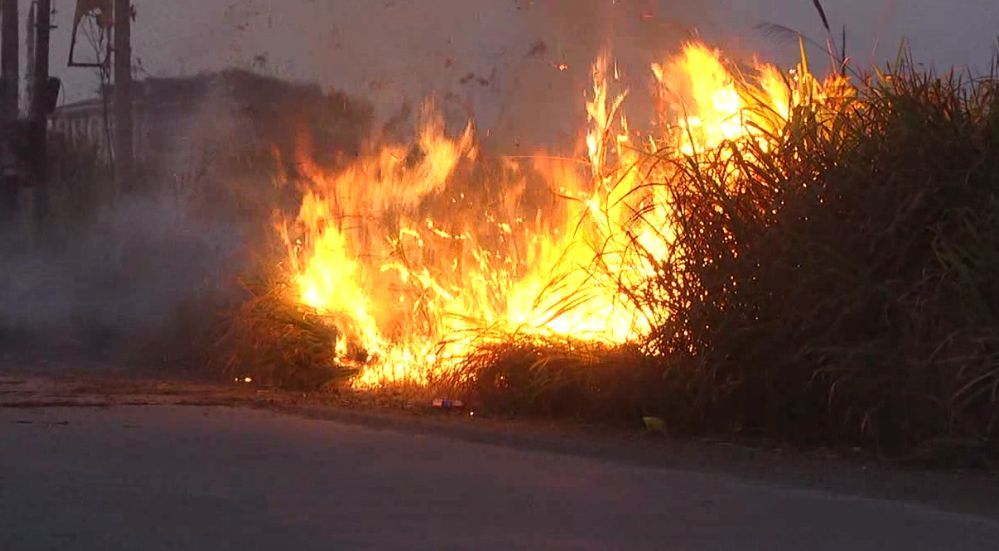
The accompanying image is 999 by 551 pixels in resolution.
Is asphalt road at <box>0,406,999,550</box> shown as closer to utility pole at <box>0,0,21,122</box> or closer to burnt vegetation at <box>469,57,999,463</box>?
burnt vegetation at <box>469,57,999,463</box>

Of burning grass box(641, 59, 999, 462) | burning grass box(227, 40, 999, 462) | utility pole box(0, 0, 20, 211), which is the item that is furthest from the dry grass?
utility pole box(0, 0, 20, 211)

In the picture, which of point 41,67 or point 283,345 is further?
point 41,67

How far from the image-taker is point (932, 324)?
1039 centimetres

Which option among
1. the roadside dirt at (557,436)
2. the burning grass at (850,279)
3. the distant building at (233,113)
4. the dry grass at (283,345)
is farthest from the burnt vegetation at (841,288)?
the distant building at (233,113)

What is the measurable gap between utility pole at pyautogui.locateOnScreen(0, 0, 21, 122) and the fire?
802cm

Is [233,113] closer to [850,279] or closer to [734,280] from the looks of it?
[734,280]

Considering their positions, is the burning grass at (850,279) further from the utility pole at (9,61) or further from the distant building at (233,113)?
the utility pole at (9,61)

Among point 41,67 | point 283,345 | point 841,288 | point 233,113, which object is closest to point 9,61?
point 41,67

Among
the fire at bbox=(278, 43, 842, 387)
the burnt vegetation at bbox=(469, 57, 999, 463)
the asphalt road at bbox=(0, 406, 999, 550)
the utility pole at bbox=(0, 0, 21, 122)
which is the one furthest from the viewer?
the utility pole at bbox=(0, 0, 21, 122)

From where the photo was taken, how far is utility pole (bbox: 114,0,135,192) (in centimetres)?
2086

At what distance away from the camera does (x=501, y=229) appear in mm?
14070

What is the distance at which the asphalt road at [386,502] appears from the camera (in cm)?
746

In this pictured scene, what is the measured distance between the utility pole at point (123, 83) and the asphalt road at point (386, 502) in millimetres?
11028

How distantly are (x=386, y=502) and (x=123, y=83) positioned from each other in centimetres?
1403
